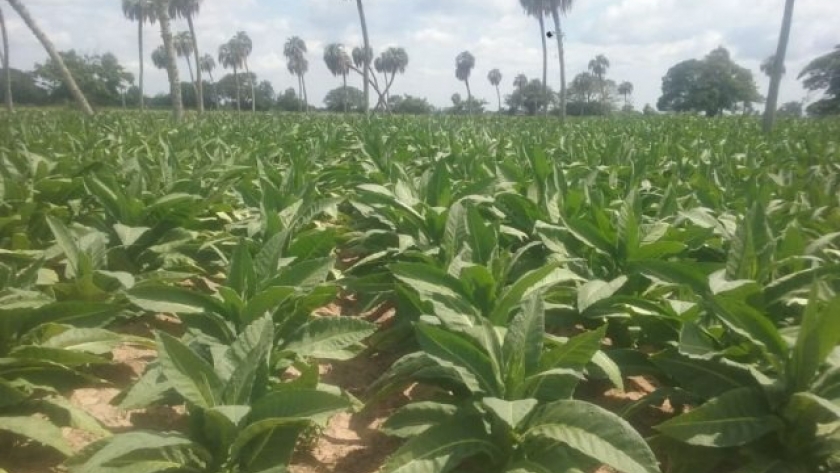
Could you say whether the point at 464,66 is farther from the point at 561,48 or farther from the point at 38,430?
the point at 38,430

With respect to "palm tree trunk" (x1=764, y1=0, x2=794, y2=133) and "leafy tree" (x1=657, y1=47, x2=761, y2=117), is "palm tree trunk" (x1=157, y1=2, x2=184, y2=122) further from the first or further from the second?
"leafy tree" (x1=657, y1=47, x2=761, y2=117)

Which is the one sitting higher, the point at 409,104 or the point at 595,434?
the point at 409,104

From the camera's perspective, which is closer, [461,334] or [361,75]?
[461,334]

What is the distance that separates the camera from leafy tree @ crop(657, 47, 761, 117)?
59750 millimetres

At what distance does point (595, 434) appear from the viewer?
1.86 meters

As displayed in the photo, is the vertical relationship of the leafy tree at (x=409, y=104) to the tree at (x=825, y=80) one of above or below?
above

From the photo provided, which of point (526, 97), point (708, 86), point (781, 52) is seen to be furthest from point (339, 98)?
point (781, 52)

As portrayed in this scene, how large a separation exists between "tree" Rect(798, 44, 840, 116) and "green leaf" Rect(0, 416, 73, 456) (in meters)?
53.3

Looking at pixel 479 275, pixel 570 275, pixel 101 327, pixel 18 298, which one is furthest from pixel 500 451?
pixel 18 298

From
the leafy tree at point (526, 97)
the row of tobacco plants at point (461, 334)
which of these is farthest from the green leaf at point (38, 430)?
the leafy tree at point (526, 97)

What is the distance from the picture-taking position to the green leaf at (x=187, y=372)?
195cm

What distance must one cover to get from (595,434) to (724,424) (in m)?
0.46

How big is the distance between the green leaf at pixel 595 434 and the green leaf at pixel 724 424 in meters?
0.22

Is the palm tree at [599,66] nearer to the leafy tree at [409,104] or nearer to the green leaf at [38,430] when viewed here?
the leafy tree at [409,104]
